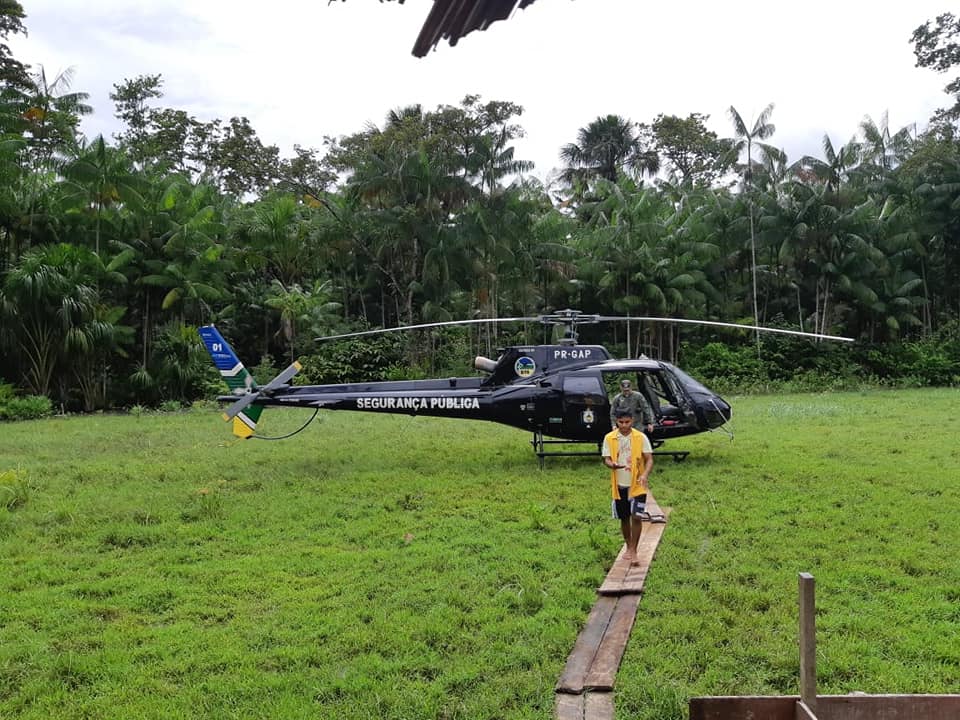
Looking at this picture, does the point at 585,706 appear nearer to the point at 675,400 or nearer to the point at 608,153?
the point at 675,400

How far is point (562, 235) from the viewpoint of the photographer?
23688 mm

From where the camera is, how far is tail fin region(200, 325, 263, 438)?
32.1 ft

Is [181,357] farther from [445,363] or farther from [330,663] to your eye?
[330,663]

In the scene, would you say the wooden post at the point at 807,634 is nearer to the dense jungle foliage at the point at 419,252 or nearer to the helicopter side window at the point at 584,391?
the helicopter side window at the point at 584,391

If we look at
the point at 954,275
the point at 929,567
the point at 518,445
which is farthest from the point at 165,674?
the point at 954,275

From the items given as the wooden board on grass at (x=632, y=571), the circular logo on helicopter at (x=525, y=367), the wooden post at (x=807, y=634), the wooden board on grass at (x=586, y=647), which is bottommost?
the wooden board on grass at (x=586, y=647)

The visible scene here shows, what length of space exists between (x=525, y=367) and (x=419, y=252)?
12925mm

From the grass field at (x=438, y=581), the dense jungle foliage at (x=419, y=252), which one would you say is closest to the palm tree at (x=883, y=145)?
the dense jungle foliage at (x=419, y=252)

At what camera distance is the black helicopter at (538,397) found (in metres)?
9.71

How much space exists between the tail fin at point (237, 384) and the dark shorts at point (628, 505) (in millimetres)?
5745

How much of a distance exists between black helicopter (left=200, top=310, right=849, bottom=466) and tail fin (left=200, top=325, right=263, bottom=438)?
13 millimetres

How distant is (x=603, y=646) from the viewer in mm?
4297

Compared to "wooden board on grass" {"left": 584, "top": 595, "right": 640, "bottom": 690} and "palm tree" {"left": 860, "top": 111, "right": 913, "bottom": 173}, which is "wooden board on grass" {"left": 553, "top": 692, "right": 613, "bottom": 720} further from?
"palm tree" {"left": 860, "top": 111, "right": 913, "bottom": 173}

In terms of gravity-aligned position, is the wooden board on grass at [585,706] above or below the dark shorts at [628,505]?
below
